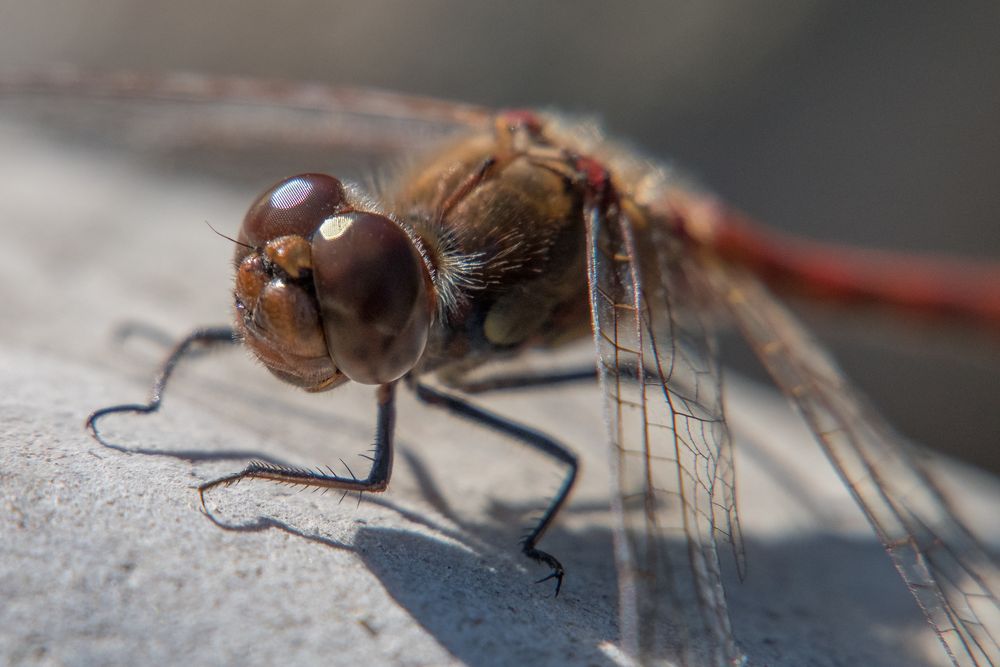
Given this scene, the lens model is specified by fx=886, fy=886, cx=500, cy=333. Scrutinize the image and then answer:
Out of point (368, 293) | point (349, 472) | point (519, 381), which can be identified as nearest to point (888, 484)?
point (519, 381)

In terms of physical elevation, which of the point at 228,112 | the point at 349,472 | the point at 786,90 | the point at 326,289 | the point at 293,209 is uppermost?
the point at 786,90

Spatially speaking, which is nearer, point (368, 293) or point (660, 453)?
point (368, 293)

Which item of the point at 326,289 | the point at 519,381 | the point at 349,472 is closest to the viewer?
the point at 326,289

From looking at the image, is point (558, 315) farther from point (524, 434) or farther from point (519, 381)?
point (524, 434)

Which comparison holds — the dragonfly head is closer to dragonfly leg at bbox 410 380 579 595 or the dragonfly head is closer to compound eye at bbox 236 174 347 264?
compound eye at bbox 236 174 347 264

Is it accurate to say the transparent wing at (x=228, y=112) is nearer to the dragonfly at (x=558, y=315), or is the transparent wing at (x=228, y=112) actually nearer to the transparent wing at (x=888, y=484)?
the dragonfly at (x=558, y=315)

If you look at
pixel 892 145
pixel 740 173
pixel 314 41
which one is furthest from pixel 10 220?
pixel 892 145

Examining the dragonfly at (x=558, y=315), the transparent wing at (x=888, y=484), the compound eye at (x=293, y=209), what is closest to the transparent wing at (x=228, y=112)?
the dragonfly at (x=558, y=315)
